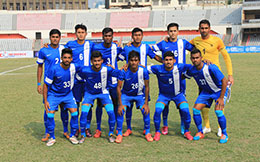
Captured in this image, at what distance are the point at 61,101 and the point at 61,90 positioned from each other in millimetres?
206

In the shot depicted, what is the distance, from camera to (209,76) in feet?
18.0

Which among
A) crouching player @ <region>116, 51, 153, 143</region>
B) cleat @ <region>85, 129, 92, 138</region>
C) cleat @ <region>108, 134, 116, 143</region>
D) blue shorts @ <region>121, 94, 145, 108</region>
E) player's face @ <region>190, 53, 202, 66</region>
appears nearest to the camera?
player's face @ <region>190, 53, 202, 66</region>

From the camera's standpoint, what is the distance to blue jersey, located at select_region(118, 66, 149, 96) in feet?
18.7

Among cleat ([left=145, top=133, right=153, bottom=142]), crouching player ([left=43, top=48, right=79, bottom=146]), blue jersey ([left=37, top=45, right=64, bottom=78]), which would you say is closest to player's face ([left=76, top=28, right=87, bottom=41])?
blue jersey ([left=37, top=45, right=64, bottom=78])

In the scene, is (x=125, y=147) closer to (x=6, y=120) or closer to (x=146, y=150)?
(x=146, y=150)

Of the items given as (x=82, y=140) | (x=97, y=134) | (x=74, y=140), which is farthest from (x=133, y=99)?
(x=74, y=140)

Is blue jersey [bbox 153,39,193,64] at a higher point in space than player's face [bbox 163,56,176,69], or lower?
higher

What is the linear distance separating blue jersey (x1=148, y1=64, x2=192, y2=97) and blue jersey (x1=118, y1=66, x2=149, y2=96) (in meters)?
0.18

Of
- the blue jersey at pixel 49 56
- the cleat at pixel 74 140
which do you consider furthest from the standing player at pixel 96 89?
the blue jersey at pixel 49 56

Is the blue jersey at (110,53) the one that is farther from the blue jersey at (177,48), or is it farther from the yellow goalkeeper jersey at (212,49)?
the yellow goalkeeper jersey at (212,49)

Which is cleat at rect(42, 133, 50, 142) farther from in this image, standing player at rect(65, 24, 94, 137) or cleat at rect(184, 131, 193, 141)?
cleat at rect(184, 131, 193, 141)

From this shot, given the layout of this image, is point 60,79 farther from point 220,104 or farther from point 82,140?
point 220,104

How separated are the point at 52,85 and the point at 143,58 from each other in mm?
1906

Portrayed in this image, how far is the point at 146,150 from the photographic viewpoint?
199 inches
